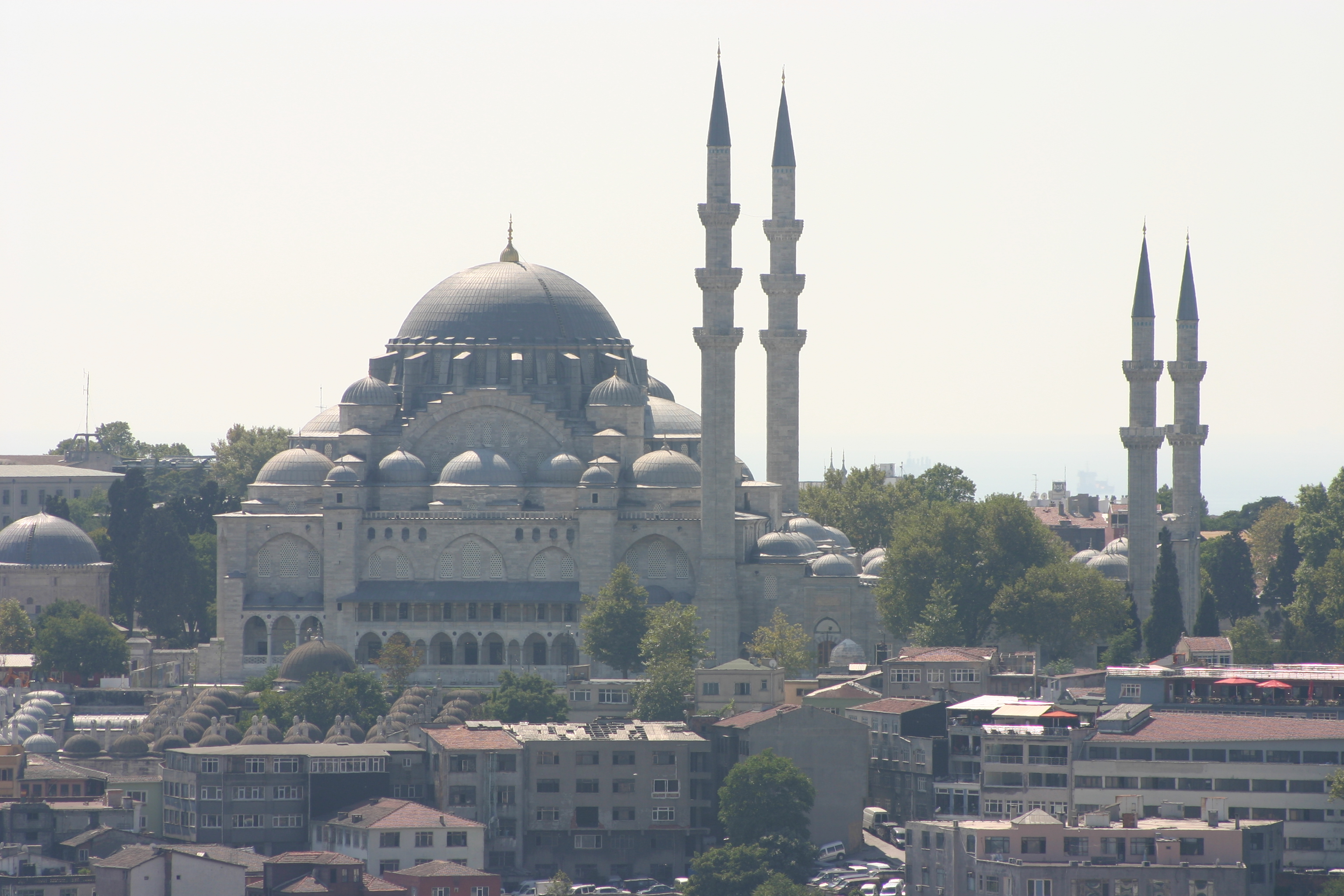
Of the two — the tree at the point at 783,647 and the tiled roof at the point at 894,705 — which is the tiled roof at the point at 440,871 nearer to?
the tiled roof at the point at 894,705

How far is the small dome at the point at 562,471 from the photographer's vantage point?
336 ft

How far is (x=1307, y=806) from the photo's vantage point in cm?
7431

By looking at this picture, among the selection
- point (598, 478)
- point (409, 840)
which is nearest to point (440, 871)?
point (409, 840)

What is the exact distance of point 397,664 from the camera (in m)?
95.7

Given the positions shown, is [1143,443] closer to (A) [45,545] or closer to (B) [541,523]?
(B) [541,523]

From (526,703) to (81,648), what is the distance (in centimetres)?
1746

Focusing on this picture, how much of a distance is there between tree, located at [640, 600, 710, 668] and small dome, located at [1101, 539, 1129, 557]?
23.7 m

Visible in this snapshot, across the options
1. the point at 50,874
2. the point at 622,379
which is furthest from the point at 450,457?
the point at 50,874

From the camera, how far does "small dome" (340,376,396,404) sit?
10688cm

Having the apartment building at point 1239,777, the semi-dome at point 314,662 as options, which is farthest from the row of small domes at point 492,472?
the apartment building at point 1239,777

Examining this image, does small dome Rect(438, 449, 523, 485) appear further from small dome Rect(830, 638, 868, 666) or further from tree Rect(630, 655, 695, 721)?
tree Rect(630, 655, 695, 721)

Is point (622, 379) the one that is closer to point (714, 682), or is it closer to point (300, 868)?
point (714, 682)

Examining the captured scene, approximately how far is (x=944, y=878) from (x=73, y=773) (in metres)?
24.6

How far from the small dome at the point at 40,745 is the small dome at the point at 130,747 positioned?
5.97 feet
